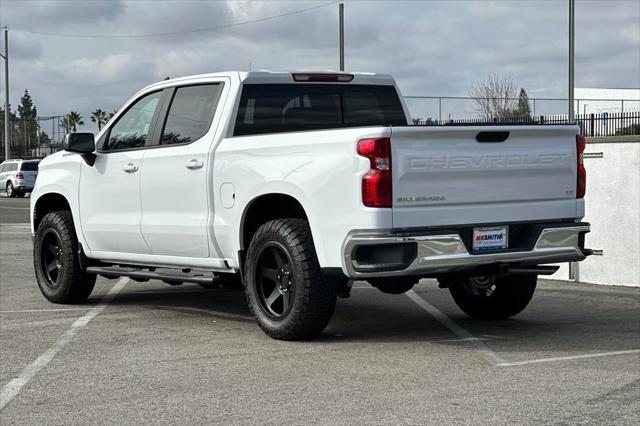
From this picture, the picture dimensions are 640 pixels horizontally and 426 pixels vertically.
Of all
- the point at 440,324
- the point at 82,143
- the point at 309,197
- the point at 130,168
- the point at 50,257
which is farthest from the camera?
the point at 50,257

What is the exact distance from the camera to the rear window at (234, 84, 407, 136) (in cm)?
935

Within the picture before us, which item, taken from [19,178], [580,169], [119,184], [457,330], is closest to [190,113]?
[119,184]

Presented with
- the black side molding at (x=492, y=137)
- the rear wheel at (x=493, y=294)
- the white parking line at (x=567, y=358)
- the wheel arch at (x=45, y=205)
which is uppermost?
the black side molding at (x=492, y=137)

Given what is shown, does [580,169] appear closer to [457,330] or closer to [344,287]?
[457,330]

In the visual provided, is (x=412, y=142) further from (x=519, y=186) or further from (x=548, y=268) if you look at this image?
(x=548, y=268)

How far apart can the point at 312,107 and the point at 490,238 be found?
2.30 m

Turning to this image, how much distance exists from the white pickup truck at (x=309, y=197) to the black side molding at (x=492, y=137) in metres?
0.01

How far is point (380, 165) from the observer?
25.1ft

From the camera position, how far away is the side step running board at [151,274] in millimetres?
9141

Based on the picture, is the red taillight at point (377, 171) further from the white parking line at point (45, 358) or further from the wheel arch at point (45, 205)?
the wheel arch at point (45, 205)

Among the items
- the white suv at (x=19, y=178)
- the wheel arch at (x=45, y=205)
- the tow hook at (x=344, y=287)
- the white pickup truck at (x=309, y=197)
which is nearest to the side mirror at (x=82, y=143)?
the white pickup truck at (x=309, y=197)

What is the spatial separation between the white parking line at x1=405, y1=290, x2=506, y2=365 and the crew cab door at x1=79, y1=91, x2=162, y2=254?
272 centimetres

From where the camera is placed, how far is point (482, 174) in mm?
8117

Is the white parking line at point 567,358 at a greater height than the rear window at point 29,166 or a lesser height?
lesser
